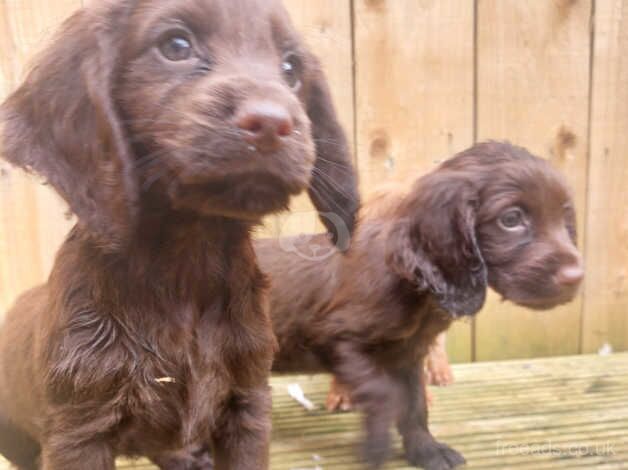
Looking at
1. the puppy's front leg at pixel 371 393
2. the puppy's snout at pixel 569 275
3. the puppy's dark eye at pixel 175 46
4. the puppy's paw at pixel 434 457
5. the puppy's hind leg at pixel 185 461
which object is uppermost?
the puppy's dark eye at pixel 175 46

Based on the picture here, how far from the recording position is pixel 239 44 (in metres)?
1.10

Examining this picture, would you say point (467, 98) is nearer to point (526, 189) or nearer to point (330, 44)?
point (330, 44)

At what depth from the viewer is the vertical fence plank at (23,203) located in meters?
2.15

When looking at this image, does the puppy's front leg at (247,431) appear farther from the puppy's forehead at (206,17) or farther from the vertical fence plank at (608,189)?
the vertical fence plank at (608,189)

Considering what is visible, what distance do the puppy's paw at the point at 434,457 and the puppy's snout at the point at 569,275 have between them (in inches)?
21.6

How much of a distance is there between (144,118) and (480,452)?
1.31 metres

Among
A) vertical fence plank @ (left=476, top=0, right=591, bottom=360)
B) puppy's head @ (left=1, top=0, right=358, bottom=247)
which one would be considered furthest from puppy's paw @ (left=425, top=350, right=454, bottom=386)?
puppy's head @ (left=1, top=0, right=358, bottom=247)

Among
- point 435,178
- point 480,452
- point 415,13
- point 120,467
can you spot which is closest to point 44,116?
point 435,178

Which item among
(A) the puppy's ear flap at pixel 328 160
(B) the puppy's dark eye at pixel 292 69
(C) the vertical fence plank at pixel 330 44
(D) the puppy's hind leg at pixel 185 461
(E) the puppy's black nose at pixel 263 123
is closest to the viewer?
(E) the puppy's black nose at pixel 263 123

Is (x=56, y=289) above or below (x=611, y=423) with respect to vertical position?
above

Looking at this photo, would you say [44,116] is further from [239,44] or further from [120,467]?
[120,467]

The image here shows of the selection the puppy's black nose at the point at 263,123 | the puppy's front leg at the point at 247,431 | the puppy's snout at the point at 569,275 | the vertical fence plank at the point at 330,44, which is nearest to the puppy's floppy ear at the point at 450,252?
the puppy's snout at the point at 569,275

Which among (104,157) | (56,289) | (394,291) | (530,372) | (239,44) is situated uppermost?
(239,44)

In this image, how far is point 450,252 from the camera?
166 centimetres
